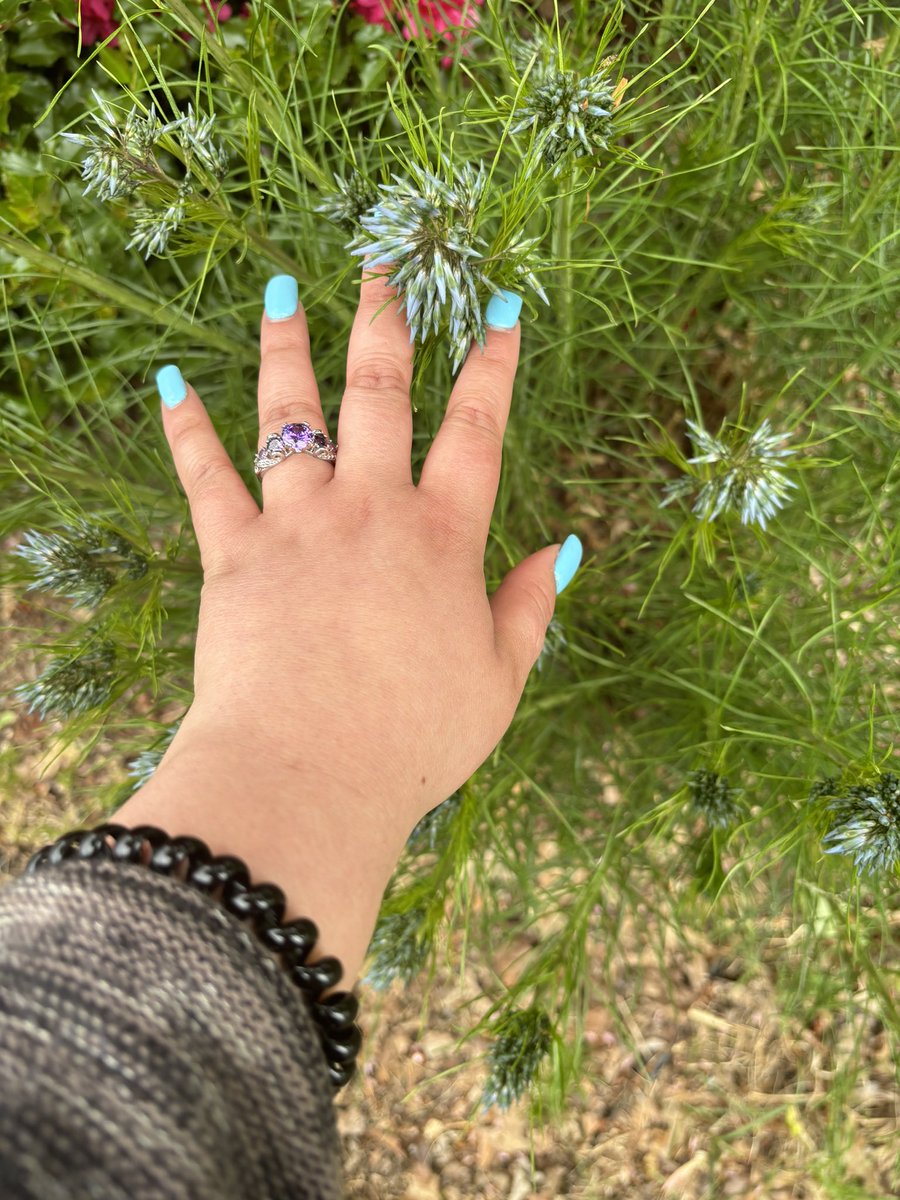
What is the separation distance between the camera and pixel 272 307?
1.04 m

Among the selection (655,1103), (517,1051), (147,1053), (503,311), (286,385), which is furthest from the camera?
(655,1103)

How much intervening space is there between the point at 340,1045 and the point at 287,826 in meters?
0.18

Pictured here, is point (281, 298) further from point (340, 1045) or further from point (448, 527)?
point (340, 1045)

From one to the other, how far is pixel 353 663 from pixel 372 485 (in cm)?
23

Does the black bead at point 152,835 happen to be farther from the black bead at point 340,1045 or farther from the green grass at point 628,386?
the green grass at point 628,386

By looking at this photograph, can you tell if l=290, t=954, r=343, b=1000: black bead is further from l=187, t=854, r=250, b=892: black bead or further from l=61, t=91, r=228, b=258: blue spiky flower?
l=61, t=91, r=228, b=258: blue spiky flower

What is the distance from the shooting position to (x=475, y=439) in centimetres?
95

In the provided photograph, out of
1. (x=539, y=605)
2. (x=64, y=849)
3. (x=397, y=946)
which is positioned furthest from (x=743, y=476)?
(x=397, y=946)

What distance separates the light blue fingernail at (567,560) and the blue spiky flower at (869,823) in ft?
1.37

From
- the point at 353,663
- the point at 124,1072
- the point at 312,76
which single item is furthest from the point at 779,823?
the point at 312,76

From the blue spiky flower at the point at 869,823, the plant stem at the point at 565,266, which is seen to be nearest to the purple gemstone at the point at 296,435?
the plant stem at the point at 565,266

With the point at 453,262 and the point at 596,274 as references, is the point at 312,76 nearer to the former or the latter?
the point at 596,274

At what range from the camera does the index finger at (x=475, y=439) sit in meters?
0.93

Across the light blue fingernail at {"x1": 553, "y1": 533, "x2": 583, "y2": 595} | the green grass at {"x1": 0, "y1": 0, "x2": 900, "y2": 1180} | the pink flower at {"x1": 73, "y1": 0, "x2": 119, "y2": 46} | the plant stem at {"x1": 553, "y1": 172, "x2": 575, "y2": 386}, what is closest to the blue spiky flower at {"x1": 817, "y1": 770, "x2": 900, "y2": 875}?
the green grass at {"x1": 0, "y1": 0, "x2": 900, "y2": 1180}
